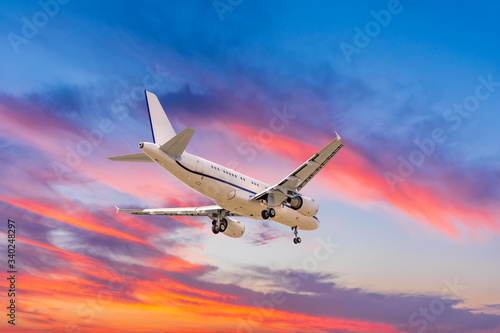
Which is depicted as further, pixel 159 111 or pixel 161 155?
pixel 159 111

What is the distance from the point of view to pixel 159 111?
4616 centimetres

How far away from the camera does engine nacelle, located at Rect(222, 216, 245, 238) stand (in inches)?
2229

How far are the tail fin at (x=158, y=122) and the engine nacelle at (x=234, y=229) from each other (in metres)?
14.3

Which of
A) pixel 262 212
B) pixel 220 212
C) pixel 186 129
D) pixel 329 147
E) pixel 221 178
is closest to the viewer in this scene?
pixel 186 129

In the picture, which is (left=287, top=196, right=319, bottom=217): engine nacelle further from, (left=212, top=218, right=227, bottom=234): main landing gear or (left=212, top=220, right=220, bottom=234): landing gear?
(left=212, top=220, right=220, bottom=234): landing gear

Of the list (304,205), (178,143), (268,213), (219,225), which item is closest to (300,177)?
(304,205)

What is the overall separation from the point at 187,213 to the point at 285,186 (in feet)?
46.5

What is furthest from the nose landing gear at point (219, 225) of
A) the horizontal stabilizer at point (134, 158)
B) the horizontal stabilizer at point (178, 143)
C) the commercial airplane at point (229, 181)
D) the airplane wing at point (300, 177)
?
the horizontal stabilizer at point (178, 143)

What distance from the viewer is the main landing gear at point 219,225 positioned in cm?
5603

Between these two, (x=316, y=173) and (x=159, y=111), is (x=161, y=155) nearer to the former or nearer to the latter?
(x=159, y=111)

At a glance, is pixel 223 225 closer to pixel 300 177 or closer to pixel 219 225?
pixel 219 225

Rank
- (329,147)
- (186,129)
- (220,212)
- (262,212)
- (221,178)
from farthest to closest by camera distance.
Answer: (220,212)
(262,212)
(221,178)
(329,147)
(186,129)

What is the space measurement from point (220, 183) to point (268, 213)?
20.2ft

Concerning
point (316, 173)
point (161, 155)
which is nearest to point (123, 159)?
point (161, 155)
